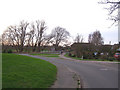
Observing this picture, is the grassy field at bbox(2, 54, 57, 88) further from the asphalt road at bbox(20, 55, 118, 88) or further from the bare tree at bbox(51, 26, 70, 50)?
the bare tree at bbox(51, 26, 70, 50)

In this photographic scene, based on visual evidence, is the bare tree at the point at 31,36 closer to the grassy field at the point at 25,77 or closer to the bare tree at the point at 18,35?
the bare tree at the point at 18,35

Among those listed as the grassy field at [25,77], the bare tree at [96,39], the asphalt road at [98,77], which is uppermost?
the bare tree at [96,39]

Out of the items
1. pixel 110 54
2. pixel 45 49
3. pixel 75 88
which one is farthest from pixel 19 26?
pixel 75 88

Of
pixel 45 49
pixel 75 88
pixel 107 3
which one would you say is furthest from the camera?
pixel 45 49

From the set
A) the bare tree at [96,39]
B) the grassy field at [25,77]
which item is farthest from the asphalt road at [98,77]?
the bare tree at [96,39]

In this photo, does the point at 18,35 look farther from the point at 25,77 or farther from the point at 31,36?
the point at 25,77

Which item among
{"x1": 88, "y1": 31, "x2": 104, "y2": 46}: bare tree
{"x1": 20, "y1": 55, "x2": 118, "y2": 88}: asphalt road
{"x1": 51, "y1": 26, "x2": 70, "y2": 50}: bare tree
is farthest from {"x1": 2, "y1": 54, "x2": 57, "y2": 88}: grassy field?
{"x1": 51, "y1": 26, "x2": 70, "y2": 50}: bare tree

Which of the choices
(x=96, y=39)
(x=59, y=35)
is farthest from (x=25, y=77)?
(x=59, y=35)

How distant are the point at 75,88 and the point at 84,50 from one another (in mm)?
30197

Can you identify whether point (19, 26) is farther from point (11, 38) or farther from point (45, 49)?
point (45, 49)

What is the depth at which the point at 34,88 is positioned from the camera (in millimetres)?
6457

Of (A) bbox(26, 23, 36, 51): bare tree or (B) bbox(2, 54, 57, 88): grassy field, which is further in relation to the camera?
(A) bbox(26, 23, 36, 51): bare tree

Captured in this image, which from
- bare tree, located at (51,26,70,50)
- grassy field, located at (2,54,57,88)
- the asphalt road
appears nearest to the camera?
grassy field, located at (2,54,57,88)

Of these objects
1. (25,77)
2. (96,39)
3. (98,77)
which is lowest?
(98,77)
